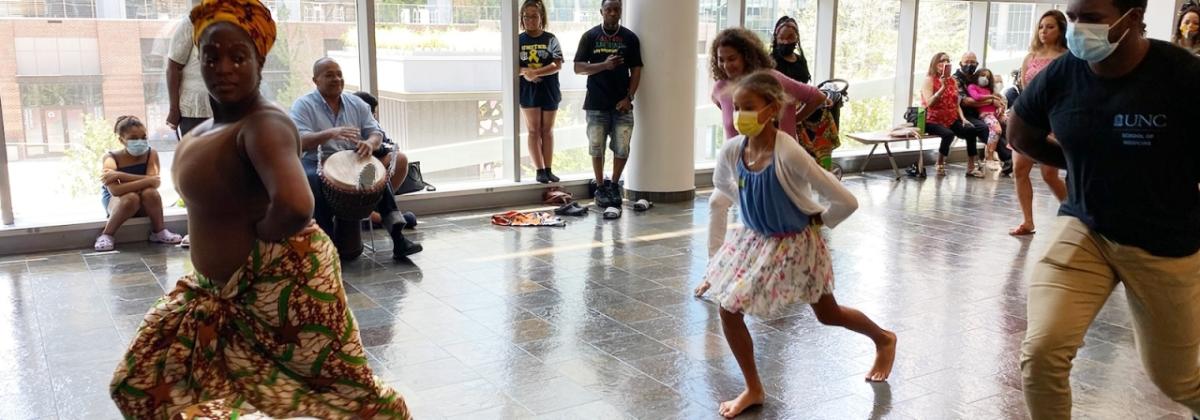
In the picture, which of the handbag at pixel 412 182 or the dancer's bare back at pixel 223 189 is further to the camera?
the handbag at pixel 412 182

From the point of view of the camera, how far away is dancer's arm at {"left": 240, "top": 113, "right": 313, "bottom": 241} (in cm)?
229

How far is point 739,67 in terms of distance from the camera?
463 centimetres

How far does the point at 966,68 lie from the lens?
10.7 meters

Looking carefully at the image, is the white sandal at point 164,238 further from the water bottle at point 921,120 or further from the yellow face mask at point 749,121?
the water bottle at point 921,120

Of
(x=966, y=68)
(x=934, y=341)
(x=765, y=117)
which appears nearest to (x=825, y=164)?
(x=934, y=341)

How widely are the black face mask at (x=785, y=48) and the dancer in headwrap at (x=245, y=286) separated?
4171mm

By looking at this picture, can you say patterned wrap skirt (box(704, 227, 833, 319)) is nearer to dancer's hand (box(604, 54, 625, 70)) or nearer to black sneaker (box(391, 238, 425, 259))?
black sneaker (box(391, 238, 425, 259))

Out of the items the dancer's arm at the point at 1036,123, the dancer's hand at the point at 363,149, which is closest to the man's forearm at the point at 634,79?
the dancer's hand at the point at 363,149

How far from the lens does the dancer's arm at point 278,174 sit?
229cm

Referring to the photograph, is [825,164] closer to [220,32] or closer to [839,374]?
[839,374]

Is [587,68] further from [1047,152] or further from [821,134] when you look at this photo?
[1047,152]

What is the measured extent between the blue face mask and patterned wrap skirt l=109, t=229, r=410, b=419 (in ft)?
14.6

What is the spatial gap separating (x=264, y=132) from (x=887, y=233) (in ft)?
18.3

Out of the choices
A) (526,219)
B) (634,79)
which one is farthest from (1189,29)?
(526,219)
